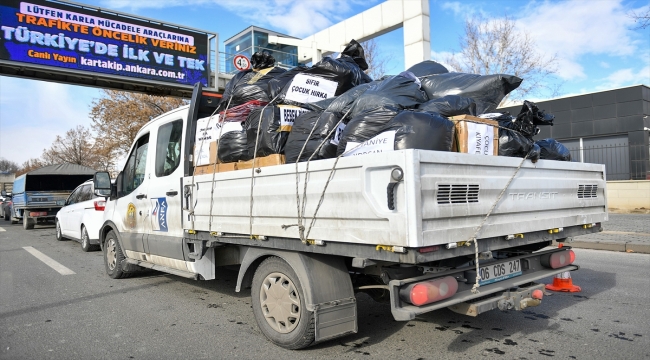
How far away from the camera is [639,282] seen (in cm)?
609

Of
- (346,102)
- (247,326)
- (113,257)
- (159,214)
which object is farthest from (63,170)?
(346,102)

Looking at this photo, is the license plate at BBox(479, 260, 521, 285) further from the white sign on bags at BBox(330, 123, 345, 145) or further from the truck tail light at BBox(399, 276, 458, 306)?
the white sign on bags at BBox(330, 123, 345, 145)

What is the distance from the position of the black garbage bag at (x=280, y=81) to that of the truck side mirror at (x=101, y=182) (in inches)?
125

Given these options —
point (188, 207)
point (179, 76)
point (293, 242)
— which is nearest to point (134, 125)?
point (179, 76)

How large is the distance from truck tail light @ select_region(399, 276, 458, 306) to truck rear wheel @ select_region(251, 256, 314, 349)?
0.80 m

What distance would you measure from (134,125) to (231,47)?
834 cm

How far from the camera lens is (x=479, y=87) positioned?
420cm

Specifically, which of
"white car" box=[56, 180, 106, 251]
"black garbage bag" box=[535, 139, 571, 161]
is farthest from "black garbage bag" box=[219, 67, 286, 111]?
"white car" box=[56, 180, 106, 251]

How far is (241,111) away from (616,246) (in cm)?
794

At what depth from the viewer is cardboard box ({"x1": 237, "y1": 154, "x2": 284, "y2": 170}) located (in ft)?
13.2

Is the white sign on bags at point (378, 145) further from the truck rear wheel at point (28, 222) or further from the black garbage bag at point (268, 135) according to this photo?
the truck rear wheel at point (28, 222)

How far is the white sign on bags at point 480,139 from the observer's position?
3.48 m

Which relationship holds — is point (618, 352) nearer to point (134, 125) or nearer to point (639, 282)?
point (639, 282)

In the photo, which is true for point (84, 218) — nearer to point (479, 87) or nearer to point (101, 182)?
point (101, 182)
